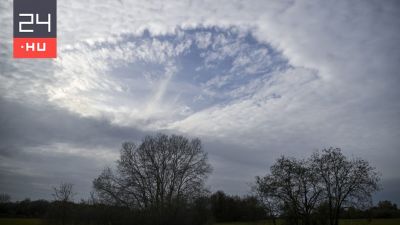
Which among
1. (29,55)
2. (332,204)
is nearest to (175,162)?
(332,204)

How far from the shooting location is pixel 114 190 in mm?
40781

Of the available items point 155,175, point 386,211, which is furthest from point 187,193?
point 386,211

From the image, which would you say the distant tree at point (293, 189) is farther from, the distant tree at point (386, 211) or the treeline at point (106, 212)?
the distant tree at point (386, 211)

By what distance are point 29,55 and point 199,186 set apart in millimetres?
26700

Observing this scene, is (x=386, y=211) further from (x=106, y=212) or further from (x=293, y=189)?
(x=106, y=212)

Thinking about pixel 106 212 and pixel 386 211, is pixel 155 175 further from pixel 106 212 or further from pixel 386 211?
pixel 386 211

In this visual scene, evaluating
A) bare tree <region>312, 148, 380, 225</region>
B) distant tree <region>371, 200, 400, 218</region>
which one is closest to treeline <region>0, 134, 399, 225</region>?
bare tree <region>312, 148, 380, 225</region>

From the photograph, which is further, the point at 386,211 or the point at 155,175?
the point at 386,211

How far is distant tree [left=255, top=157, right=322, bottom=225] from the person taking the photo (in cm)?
3659

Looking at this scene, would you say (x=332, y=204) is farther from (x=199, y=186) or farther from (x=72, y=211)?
(x=72, y=211)

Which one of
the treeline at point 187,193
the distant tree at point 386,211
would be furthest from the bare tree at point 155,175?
the distant tree at point 386,211

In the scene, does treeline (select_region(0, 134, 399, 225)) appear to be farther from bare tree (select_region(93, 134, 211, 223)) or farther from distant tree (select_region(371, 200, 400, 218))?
distant tree (select_region(371, 200, 400, 218))

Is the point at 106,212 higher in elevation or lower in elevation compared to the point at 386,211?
higher

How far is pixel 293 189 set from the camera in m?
37.3
